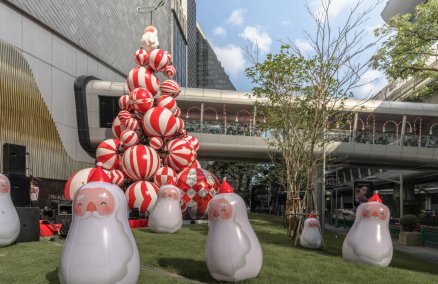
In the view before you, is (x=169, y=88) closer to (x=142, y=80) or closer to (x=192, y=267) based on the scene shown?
(x=142, y=80)

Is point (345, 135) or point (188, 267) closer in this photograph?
point (188, 267)

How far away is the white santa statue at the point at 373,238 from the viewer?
9820 mm

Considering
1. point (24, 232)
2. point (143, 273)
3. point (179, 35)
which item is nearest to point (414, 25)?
point (143, 273)

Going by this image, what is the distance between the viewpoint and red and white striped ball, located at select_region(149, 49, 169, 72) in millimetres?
19094

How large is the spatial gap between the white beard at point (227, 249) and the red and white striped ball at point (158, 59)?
13.1 meters

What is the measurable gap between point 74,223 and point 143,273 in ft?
6.79

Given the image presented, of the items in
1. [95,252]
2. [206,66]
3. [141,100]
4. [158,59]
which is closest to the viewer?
[95,252]

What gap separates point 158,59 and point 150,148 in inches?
167

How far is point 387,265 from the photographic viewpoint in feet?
32.7

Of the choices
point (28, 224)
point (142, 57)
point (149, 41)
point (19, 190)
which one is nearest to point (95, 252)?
point (28, 224)

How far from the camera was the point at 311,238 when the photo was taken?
41.4 ft

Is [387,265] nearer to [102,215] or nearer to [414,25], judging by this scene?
[102,215]

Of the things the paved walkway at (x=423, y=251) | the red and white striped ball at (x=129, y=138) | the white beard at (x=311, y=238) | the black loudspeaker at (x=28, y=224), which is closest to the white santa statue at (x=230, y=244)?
the white beard at (x=311, y=238)

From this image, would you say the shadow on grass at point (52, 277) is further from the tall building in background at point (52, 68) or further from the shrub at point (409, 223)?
the shrub at point (409, 223)
